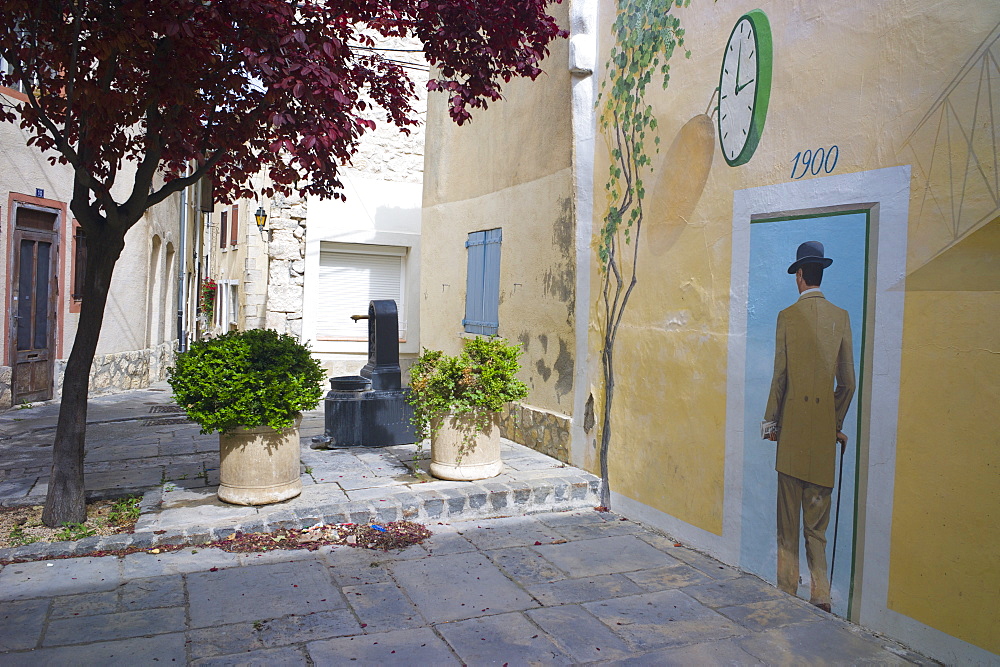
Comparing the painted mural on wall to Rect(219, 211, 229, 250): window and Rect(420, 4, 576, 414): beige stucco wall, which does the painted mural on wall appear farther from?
Rect(219, 211, 229, 250): window

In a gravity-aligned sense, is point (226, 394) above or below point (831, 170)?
below

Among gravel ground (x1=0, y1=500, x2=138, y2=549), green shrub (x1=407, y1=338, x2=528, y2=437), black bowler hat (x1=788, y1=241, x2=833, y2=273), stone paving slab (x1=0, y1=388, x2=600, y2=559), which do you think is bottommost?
gravel ground (x1=0, y1=500, x2=138, y2=549)

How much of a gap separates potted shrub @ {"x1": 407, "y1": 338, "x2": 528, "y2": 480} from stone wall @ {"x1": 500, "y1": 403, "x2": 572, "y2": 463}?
77 cm

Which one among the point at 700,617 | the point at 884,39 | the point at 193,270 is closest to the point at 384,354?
the point at 700,617

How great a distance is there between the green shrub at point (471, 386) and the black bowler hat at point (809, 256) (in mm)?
2571

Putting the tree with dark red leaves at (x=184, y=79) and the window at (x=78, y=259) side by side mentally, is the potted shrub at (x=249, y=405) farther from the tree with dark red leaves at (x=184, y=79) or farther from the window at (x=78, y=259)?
the window at (x=78, y=259)

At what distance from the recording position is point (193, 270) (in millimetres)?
20406

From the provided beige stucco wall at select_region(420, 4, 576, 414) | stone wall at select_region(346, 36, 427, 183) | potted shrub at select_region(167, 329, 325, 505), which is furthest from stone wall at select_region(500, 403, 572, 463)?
stone wall at select_region(346, 36, 427, 183)

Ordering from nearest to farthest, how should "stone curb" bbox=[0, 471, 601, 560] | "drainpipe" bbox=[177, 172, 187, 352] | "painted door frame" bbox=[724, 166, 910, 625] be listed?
"painted door frame" bbox=[724, 166, 910, 625]
"stone curb" bbox=[0, 471, 601, 560]
"drainpipe" bbox=[177, 172, 187, 352]

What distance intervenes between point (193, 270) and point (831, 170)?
19181mm

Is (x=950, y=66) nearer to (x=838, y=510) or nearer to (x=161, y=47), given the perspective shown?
(x=838, y=510)

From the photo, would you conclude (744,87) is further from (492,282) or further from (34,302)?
(34,302)

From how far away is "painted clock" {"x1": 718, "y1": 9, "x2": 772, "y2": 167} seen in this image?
14.9ft

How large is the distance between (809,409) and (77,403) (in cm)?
456
